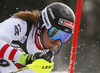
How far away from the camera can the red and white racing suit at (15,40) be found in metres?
1.87

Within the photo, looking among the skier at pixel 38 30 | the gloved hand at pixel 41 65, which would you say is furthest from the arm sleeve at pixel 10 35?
the gloved hand at pixel 41 65

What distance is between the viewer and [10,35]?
6.58 feet

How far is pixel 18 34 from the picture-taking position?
2117mm

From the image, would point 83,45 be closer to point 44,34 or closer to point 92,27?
point 92,27

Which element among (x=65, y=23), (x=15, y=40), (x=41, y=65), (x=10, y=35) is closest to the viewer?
(x=41, y=65)

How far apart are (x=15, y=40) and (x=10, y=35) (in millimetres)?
282

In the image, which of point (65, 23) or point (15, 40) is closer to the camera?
point (65, 23)

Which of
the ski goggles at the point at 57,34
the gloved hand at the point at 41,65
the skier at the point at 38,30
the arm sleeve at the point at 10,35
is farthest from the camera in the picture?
the ski goggles at the point at 57,34

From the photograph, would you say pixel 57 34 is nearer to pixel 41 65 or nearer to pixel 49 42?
pixel 49 42

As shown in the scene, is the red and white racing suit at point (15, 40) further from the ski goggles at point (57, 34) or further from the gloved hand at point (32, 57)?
the ski goggles at point (57, 34)

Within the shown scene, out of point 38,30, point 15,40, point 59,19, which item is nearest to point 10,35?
point 15,40

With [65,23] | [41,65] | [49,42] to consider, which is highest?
[65,23]

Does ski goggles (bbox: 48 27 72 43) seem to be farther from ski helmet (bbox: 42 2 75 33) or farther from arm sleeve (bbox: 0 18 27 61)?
arm sleeve (bbox: 0 18 27 61)

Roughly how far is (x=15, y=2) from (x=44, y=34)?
3.47m
